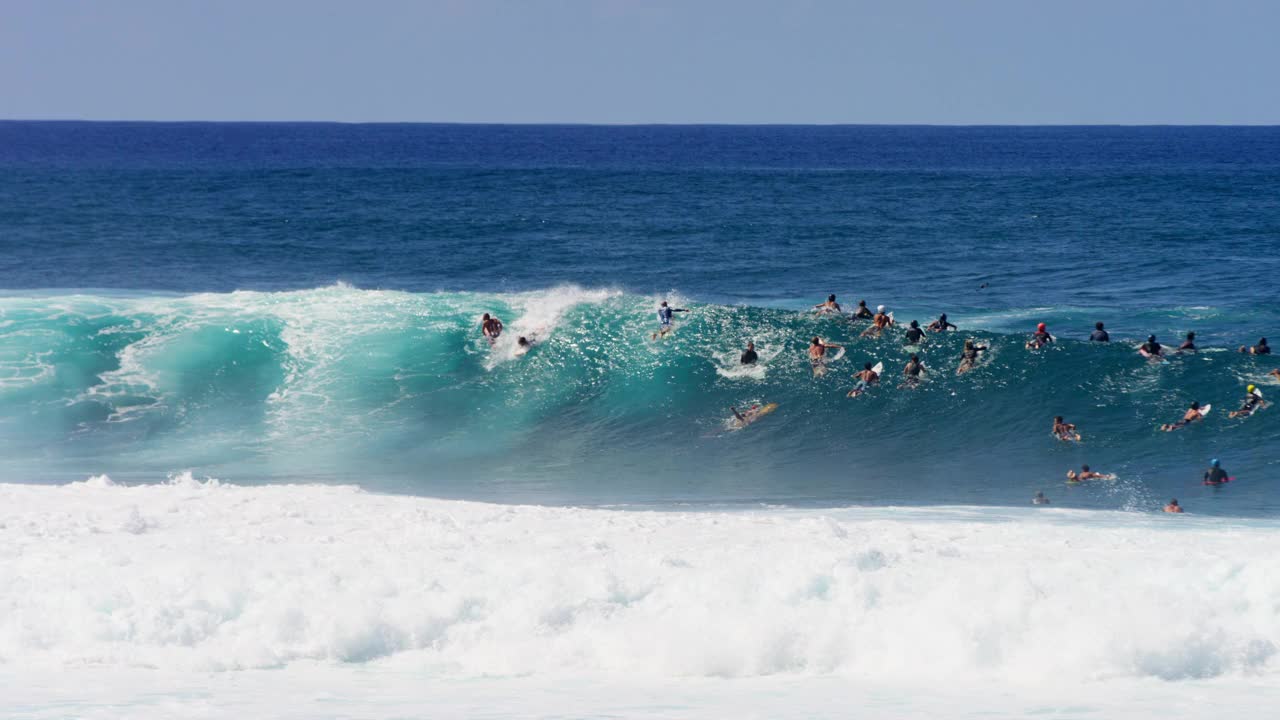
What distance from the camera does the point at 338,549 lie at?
1435cm

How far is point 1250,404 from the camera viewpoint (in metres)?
25.2

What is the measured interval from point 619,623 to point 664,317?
713 inches

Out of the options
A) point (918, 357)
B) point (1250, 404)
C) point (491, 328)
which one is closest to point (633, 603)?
point (918, 357)

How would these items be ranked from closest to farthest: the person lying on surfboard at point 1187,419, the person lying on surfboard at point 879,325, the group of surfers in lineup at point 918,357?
the group of surfers in lineup at point 918,357 → the person lying on surfboard at point 1187,419 → the person lying on surfboard at point 879,325

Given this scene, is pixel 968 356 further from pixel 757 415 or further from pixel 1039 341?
pixel 757 415

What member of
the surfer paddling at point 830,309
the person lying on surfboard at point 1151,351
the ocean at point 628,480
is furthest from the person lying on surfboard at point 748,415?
Answer: the person lying on surfboard at point 1151,351

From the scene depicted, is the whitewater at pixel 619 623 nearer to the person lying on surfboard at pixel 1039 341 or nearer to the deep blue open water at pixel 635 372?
the deep blue open water at pixel 635 372

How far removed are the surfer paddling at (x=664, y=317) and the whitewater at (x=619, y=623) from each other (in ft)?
→ 50.7

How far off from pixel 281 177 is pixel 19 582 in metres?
92.7

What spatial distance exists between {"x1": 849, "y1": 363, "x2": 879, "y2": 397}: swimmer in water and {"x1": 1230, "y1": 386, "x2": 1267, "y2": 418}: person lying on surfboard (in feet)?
22.2

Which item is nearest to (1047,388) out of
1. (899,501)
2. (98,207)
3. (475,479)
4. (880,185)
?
(899,501)

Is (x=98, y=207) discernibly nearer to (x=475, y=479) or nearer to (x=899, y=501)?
(x=475, y=479)

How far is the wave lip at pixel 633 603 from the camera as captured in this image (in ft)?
40.3

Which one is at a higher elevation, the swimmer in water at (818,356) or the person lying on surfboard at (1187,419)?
the swimmer in water at (818,356)
